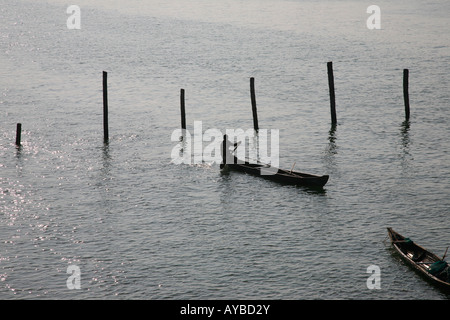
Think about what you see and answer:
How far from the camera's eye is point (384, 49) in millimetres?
84625

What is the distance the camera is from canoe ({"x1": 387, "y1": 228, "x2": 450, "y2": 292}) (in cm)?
2558

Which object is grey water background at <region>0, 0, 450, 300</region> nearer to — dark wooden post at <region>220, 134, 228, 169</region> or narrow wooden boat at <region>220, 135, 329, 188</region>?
narrow wooden boat at <region>220, 135, 329, 188</region>

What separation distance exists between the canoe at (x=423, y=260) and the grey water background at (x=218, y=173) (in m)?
0.50

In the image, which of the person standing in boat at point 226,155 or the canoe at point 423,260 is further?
the person standing in boat at point 226,155

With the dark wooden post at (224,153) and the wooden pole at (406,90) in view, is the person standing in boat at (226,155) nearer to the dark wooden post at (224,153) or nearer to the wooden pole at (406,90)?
the dark wooden post at (224,153)

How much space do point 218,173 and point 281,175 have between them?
4.47 metres

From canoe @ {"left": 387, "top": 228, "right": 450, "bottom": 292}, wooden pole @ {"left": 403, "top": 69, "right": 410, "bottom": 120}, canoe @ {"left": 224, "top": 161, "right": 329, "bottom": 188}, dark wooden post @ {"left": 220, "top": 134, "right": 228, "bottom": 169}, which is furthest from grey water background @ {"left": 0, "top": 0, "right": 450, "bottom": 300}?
wooden pole @ {"left": 403, "top": 69, "right": 410, "bottom": 120}

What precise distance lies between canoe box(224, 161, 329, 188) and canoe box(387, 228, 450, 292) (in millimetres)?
7681

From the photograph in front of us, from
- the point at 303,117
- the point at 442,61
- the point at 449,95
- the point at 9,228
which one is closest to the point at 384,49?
the point at 442,61

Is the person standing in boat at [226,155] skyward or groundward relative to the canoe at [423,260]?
skyward

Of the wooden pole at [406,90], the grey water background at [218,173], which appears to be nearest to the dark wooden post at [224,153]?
the grey water background at [218,173]

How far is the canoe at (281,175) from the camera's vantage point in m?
37.1

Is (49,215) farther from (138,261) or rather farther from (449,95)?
(449,95)

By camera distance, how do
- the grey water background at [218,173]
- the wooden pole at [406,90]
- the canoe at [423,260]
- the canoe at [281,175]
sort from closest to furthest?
the canoe at [423,260] → the grey water background at [218,173] → the canoe at [281,175] → the wooden pole at [406,90]
